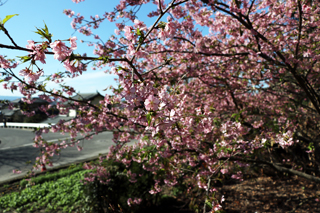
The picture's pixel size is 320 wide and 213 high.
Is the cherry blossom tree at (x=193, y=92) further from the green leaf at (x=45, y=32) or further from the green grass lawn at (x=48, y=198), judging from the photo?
the green grass lawn at (x=48, y=198)

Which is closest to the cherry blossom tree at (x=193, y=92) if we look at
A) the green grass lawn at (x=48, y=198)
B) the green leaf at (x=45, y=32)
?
the green leaf at (x=45, y=32)

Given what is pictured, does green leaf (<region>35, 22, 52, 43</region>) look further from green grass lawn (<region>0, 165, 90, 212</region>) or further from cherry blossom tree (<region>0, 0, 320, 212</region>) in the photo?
green grass lawn (<region>0, 165, 90, 212</region>)

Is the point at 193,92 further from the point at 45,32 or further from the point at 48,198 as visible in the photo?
the point at 48,198

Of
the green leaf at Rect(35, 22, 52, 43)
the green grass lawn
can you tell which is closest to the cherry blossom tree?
the green leaf at Rect(35, 22, 52, 43)

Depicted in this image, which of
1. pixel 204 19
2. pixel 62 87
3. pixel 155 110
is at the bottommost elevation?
pixel 155 110

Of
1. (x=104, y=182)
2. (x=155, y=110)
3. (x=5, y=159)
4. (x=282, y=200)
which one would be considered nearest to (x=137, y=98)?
(x=155, y=110)

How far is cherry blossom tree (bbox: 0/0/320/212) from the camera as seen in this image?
162cm

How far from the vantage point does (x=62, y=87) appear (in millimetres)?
4320

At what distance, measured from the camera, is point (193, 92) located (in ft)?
17.3

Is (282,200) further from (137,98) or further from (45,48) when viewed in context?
(45,48)

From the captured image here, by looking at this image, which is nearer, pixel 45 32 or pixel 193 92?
pixel 45 32

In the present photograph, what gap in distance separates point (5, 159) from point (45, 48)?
12.9 m

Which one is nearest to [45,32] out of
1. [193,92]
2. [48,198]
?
[193,92]

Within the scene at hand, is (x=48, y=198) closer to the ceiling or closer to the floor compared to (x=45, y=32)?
closer to the floor
